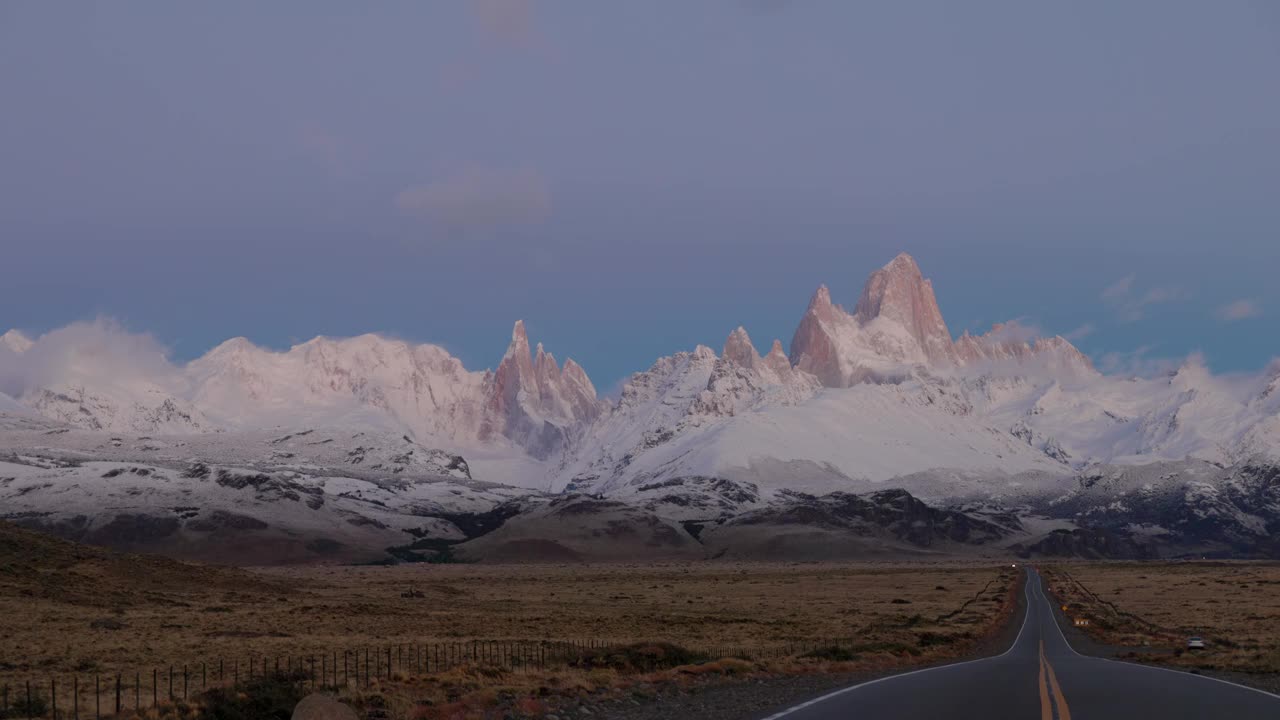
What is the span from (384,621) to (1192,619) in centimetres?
5092

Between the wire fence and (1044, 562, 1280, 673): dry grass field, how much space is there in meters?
15.2

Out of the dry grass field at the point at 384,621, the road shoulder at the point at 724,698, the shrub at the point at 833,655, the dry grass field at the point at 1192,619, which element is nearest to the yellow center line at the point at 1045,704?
the road shoulder at the point at 724,698

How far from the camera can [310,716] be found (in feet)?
64.2

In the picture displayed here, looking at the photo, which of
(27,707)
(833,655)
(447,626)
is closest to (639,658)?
(833,655)

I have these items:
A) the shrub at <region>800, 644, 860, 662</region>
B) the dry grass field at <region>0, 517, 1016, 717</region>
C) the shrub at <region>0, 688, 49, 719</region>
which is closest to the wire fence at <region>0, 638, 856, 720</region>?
the shrub at <region>0, 688, 49, 719</region>

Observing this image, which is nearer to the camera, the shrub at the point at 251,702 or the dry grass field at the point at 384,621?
the shrub at the point at 251,702

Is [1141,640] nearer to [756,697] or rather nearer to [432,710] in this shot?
[756,697]

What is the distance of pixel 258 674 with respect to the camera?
37.5 metres

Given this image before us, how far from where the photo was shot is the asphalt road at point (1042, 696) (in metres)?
23.8

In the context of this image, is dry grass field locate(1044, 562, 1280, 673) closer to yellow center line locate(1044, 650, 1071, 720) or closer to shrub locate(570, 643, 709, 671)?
yellow center line locate(1044, 650, 1071, 720)

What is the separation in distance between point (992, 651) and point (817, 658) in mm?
15234

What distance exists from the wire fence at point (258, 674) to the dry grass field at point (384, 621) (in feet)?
2.00

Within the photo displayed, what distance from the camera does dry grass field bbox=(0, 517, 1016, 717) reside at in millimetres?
42406

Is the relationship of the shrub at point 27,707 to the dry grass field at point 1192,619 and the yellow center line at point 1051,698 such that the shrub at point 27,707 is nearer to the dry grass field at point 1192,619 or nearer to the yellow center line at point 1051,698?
the yellow center line at point 1051,698
